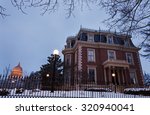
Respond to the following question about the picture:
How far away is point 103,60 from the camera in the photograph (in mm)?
24250

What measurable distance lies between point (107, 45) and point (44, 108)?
22145 millimetres

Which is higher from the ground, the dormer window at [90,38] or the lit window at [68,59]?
the dormer window at [90,38]

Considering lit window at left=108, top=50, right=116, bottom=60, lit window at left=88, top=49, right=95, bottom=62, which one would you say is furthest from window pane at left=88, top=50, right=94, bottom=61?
lit window at left=108, top=50, right=116, bottom=60

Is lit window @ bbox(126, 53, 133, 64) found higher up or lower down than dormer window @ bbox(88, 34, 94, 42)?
lower down

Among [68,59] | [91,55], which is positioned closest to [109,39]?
[91,55]

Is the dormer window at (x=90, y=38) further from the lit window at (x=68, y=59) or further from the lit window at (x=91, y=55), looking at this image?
the lit window at (x=68, y=59)

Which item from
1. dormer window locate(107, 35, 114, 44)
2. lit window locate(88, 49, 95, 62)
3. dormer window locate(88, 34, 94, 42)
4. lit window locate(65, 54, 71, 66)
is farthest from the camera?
lit window locate(65, 54, 71, 66)

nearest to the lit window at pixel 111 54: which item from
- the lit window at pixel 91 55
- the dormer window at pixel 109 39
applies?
the dormer window at pixel 109 39

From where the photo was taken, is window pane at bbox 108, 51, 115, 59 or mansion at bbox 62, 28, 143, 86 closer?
mansion at bbox 62, 28, 143, 86

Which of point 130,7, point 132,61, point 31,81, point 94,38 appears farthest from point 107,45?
point 130,7

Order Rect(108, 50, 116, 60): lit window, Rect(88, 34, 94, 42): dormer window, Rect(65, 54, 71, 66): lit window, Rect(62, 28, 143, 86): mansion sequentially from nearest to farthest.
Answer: Rect(62, 28, 143, 86): mansion < Rect(108, 50, 116, 60): lit window < Rect(88, 34, 94, 42): dormer window < Rect(65, 54, 71, 66): lit window

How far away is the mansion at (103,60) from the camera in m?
22.8

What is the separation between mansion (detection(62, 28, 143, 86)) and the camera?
22.8 metres

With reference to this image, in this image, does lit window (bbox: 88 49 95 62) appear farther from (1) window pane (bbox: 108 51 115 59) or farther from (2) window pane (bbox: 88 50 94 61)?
(1) window pane (bbox: 108 51 115 59)
